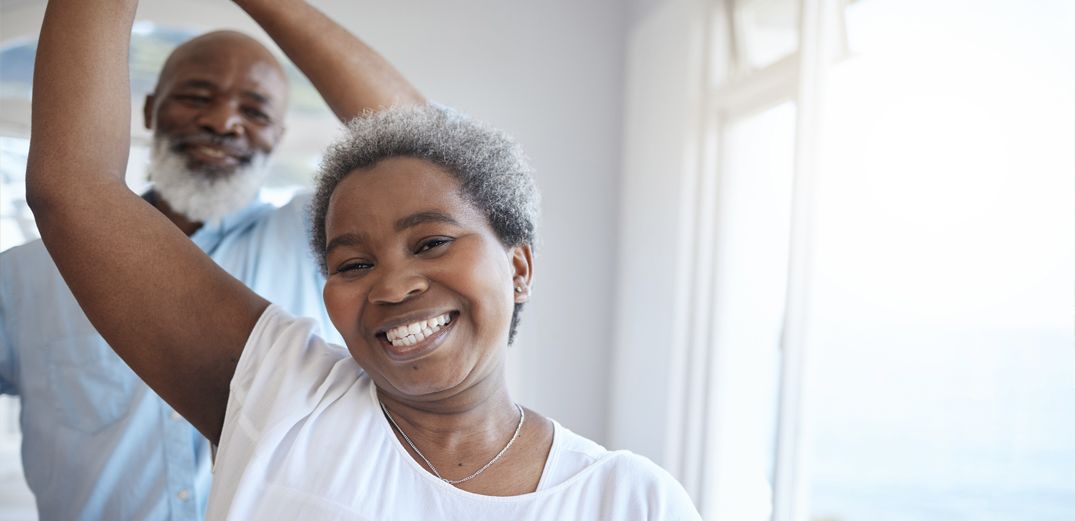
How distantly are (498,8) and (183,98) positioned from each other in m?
2.59

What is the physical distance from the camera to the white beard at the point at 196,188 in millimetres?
2025

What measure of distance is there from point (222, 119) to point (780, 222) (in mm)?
2128

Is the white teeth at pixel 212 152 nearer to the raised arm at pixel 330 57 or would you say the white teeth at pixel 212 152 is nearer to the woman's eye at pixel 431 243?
the raised arm at pixel 330 57

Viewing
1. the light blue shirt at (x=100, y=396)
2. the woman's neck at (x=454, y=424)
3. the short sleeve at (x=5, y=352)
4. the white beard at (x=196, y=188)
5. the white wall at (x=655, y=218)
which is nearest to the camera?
the woman's neck at (x=454, y=424)

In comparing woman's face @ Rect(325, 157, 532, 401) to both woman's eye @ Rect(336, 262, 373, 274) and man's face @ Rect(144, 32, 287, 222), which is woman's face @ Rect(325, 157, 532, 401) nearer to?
woman's eye @ Rect(336, 262, 373, 274)

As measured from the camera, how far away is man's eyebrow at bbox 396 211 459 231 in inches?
42.4

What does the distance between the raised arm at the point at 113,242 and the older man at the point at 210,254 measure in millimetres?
503

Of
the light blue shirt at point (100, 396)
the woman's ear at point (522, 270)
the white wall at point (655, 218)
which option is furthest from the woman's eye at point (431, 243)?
the white wall at point (655, 218)

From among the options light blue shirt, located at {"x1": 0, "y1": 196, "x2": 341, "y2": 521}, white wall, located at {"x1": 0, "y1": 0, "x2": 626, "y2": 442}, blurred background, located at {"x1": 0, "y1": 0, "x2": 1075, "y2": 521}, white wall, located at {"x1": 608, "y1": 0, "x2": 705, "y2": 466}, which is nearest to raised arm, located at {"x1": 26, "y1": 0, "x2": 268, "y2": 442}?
light blue shirt, located at {"x1": 0, "y1": 196, "x2": 341, "y2": 521}

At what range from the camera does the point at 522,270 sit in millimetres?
1217

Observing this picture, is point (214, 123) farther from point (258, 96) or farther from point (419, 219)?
point (419, 219)

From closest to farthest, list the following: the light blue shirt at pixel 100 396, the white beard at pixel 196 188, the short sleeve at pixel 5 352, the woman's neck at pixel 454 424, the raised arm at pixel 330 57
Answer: the woman's neck at pixel 454 424 < the raised arm at pixel 330 57 < the light blue shirt at pixel 100 396 < the short sleeve at pixel 5 352 < the white beard at pixel 196 188

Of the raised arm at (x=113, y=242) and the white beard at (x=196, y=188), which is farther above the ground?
the white beard at (x=196, y=188)

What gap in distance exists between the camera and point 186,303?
1.11m
